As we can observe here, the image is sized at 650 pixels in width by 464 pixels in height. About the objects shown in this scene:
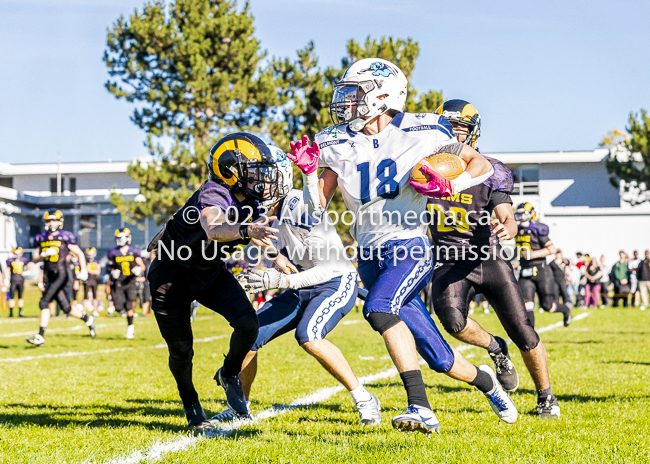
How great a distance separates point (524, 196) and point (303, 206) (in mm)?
39999

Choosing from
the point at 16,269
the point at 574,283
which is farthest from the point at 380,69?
the point at 574,283

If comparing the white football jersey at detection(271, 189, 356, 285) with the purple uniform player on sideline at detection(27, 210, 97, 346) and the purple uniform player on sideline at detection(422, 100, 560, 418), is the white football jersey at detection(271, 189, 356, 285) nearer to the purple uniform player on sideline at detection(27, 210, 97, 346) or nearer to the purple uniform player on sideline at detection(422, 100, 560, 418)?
the purple uniform player on sideline at detection(422, 100, 560, 418)

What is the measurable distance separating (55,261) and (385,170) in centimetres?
896

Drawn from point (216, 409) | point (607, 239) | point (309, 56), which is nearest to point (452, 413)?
point (216, 409)

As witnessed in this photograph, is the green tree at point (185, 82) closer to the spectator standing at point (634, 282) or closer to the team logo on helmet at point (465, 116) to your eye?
the spectator standing at point (634, 282)

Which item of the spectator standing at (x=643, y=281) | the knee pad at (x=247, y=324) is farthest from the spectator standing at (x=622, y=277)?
the knee pad at (x=247, y=324)

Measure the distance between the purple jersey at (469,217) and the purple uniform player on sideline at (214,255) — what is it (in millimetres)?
1618

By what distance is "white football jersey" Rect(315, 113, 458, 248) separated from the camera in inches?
173

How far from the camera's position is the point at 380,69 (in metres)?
4.62

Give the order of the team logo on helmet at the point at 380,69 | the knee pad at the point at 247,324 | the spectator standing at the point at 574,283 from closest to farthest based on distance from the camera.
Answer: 1. the team logo on helmet at the point at 380,69
2. the knee pad at the point at 247,324
3. the spectator standing at the point at 574,283

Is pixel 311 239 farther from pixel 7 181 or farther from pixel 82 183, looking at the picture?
pixel 7 181

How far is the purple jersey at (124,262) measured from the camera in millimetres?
14531

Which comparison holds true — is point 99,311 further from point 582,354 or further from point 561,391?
point 561,391

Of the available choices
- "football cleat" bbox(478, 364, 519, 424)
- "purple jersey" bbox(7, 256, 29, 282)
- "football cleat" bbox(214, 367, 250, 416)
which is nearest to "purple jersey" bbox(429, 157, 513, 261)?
"football cleat" bbox(478, 364, 519, 424)
